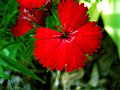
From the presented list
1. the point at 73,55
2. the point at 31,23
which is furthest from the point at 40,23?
the point at 73,55

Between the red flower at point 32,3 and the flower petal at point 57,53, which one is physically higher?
the red flower at point 32,3

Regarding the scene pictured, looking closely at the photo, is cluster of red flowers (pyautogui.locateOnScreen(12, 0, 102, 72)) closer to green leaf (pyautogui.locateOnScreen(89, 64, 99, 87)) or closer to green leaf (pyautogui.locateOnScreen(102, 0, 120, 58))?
green leaf (pyautogui.locateOnScreen(102, 0, 120, 58))

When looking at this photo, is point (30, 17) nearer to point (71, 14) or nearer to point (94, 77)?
point (71, 14)

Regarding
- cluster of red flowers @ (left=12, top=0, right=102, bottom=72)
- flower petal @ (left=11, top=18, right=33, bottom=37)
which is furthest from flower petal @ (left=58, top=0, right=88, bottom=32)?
flower petal @ (left=11, top=18, right=33, bottom=37)

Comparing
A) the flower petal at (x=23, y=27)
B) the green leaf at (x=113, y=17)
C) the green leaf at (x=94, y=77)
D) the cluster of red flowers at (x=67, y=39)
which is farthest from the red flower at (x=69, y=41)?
the green leaf at (x=94, y=77)

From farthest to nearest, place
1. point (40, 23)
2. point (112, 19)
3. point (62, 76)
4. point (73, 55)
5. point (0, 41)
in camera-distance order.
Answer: point (62, 76) → point (112, 19) → point (0, 41) → point (40, 23) → point (73, 55)

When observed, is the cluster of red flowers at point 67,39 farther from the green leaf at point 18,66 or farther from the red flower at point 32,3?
the green leaf at point 18,66

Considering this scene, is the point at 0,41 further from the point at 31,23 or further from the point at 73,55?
the point at 73,55

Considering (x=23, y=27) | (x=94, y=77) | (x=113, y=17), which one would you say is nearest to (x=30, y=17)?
(x=23, y=27)
